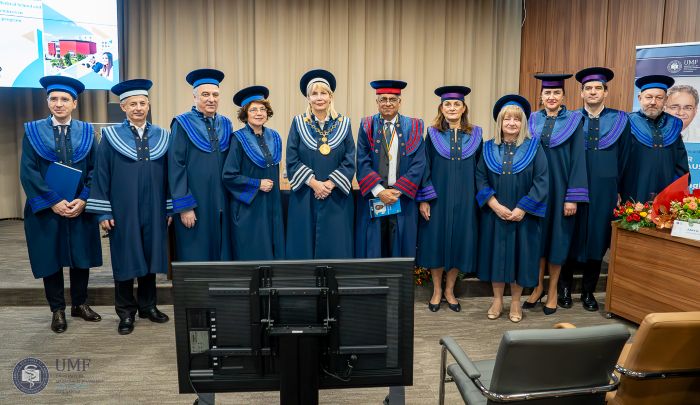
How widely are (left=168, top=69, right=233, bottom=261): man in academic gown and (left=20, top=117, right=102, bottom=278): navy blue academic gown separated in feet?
1.80

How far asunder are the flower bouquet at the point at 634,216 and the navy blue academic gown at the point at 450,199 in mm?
980

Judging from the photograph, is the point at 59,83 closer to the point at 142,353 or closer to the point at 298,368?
the point at 142,353

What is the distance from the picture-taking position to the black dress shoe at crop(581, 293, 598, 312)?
167 inches

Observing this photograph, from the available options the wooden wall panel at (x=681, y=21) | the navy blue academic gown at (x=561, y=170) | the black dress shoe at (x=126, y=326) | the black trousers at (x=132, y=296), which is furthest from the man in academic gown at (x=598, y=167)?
the black dress shoe at (x=126, y=326)

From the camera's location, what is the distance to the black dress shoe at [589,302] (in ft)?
13.9

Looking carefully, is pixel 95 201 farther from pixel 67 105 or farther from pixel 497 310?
pixel 497 310

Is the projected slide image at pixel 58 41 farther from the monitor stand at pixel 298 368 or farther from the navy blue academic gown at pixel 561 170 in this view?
the monitor stand at pixel 298 368

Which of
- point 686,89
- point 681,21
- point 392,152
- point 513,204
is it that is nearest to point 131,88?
point 392,152

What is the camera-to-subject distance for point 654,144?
4.09 metres

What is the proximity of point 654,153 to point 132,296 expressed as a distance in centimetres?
376

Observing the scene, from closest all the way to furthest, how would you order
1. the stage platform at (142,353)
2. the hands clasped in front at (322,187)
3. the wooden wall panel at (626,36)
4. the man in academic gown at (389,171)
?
the stage platform at (142,353)
the hands clasped in front at (322,187)
the man in academic gown at (389,171)
the wooden wall panel at (626,36)

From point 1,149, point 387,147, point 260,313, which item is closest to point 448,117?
point 387,147

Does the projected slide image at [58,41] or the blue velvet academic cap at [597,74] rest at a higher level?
the projected slide image at [58,41]

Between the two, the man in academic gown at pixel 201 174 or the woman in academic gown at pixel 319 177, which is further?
the woman in academic gown at pixel 319 177
